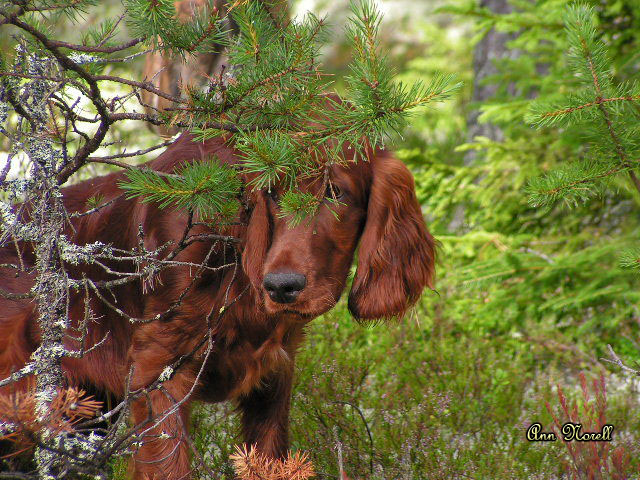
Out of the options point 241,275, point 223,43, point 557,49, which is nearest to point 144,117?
point 223,43

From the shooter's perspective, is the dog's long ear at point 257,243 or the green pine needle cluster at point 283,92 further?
the dog's long ear at point 257,243

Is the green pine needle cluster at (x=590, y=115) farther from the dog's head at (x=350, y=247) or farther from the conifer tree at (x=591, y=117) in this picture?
the dog's head at (x=350, y=247)

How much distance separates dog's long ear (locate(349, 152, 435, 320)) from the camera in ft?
8.36

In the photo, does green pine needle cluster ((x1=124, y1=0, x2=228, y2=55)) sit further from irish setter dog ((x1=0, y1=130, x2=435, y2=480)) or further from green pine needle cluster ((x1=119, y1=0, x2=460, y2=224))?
irish setter dog ((x1=0, y1=130, x2=435, y2=480))

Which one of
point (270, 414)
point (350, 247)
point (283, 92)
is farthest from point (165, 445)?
point (283, 92)

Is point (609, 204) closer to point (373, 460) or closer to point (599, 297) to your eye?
point (599, 297)

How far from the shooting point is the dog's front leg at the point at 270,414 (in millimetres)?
2990

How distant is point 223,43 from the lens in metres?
2.03

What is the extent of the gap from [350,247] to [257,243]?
0.35 meters

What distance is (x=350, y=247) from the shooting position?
2.57 metres

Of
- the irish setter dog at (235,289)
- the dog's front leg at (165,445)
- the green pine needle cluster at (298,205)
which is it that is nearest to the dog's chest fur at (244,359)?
the irish setter dog at (235,289)

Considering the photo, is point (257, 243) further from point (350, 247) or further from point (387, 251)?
point (387, 251)

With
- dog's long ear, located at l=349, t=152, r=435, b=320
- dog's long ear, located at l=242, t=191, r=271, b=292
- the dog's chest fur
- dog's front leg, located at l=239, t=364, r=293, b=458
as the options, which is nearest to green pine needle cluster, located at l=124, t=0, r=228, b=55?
dog's long ear, located at l=242, t=191, r=271, b=292

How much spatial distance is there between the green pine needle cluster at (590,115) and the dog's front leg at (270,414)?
1.26 m
